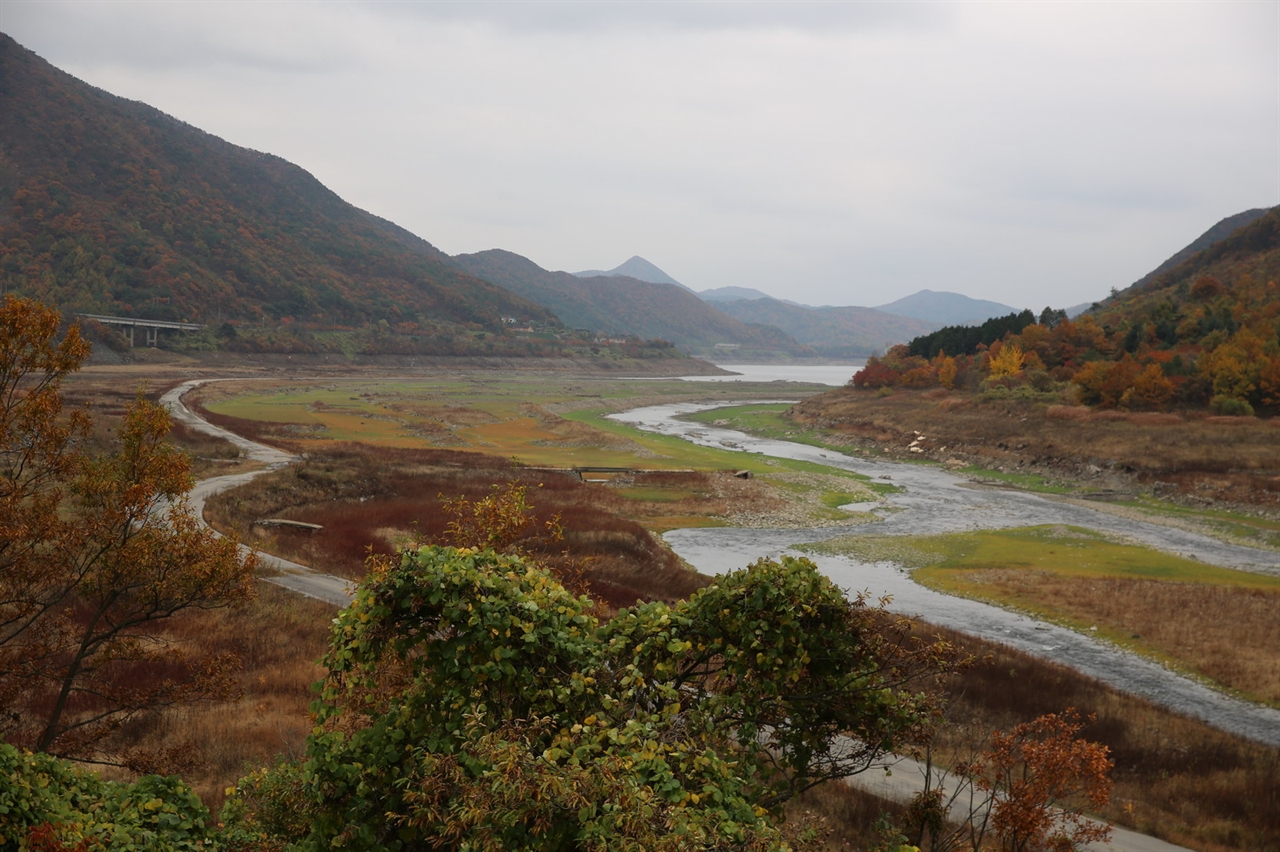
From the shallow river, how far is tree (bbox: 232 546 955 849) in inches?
754

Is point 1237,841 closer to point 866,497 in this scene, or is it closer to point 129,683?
point 129,683

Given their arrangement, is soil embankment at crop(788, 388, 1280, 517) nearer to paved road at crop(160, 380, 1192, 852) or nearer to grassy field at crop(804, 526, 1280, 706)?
grassy field at crop(804, 526, 1280, 706)

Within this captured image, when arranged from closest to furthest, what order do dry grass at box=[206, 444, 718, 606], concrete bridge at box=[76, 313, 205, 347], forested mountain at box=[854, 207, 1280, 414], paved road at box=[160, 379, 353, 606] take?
paved road at box=[160, 379, 353, 606]
dry grass at box=[206, 444, 718, 606]
forested mountain at box=[854, 207, 1280, 414]
concrete bridge at box=[76, 313, 205, 347]

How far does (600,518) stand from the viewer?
1638 inches

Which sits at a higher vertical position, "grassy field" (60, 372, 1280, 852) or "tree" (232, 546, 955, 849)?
"tree" (232, 546, 955, 849)

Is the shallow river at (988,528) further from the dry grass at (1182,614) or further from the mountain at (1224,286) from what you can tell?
the mountain at (1224,286)

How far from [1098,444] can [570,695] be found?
231ft

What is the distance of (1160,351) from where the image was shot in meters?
84.1

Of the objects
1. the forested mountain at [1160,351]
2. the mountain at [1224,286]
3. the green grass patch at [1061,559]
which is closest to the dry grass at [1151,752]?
the green grass patch at [1061,559]

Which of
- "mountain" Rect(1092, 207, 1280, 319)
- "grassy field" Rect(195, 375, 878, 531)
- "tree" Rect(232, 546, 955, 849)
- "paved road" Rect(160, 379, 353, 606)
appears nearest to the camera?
"tree" Rect(232, 546, 955, 849)

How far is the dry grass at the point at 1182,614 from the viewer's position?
25.0 metres

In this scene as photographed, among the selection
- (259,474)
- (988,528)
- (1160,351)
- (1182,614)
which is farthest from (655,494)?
(1160,351)

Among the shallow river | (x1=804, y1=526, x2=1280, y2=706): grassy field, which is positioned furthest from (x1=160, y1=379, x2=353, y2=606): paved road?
(x1=804, y1=526, x2=1280, y2=706): grassy field

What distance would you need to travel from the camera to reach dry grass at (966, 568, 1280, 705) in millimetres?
25000
